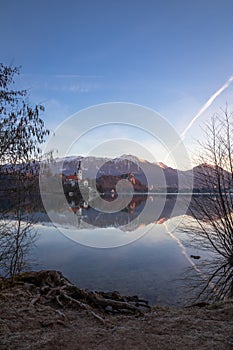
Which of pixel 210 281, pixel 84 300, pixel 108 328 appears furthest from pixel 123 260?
pixel 108 328

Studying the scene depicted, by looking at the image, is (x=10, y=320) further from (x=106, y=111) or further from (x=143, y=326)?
(x=106, y=111)

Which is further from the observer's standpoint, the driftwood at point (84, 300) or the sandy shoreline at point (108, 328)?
the driftwood at point (84, 300)

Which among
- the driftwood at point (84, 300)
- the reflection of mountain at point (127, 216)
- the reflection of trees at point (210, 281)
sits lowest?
the reflection of trees at point (210, 281)

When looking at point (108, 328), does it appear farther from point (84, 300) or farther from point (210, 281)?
point (210, 281)

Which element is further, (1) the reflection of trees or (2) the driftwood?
(1) the reflection of trees

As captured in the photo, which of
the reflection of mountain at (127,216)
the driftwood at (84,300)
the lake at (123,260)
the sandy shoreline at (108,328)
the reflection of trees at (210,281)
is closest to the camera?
the sandy shoreline at (108,328)

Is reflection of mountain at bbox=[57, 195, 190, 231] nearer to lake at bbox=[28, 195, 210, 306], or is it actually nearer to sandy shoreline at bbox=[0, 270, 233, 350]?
lake at bbox=[28, 195, 210, 306]

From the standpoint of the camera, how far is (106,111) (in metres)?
9.84

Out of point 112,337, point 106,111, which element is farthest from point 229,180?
point 112,337

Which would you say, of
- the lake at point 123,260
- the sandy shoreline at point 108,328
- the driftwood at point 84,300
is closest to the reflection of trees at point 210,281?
the lake at point 123,260

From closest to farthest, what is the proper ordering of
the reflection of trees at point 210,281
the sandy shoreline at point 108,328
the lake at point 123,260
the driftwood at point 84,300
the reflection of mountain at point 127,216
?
the sandy shoreline at point 108,328
the driftwood at point 84,300
the reflection of trees at point 210,281
the lake at point 123,260
the reflection of mountain at point 127,216

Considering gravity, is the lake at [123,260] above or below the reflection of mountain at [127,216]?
below

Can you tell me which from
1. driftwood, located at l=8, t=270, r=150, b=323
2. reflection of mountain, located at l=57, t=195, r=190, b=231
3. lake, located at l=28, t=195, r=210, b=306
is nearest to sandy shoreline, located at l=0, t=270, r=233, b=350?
driftwood, located at l=8, t=270, r=150, b=323

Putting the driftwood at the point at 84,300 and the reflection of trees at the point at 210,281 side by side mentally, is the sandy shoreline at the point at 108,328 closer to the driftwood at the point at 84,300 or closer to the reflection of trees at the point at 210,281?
the driftwood at the point at 84,300
